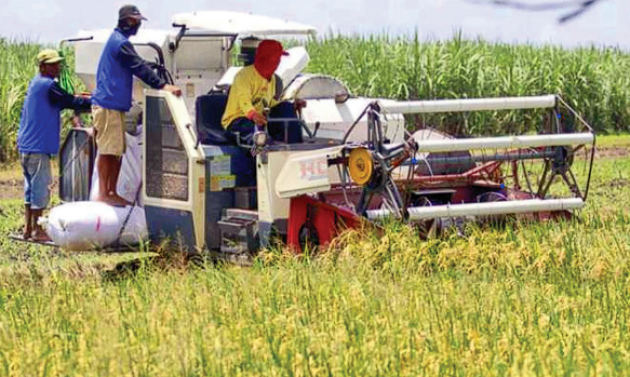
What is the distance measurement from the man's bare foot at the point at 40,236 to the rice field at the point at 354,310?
0.53ft

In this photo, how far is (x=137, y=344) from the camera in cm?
710

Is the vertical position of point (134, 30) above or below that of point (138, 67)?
above

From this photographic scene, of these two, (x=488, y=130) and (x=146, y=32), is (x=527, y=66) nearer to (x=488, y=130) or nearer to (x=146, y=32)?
(x=488, y=130)

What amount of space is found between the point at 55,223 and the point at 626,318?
198 inches

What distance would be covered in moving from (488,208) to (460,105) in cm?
86

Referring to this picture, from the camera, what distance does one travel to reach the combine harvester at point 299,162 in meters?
10.4

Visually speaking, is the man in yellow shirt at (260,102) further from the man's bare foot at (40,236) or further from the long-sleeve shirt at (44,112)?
the man's bare foot at (40,236)

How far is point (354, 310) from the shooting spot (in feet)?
25.6

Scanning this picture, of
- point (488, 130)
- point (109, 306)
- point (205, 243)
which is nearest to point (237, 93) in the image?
point (205, 243)

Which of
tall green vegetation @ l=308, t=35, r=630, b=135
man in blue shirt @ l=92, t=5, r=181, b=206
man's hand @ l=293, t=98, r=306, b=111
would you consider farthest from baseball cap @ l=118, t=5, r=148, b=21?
tall green vegetation @ l=308, t=35, r=630, b=135

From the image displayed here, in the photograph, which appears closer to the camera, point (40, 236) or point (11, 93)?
point (40, 236)

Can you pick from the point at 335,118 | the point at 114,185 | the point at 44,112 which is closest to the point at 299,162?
the point at 335,118

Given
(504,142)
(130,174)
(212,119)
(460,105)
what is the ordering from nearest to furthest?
1. (504,142)
2. (460,105)
3. (212,119)
4. (130,174)

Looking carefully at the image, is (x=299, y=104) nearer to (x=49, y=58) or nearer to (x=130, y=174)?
(x=130, y=174)
